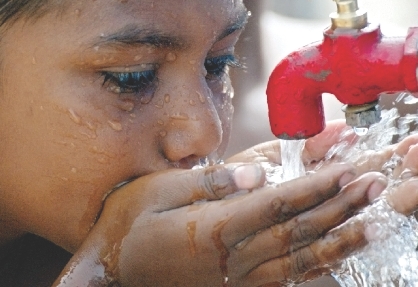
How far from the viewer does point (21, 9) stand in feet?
3.18

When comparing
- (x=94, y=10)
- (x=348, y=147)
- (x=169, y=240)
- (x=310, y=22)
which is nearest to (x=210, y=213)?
(x=169, y=240)

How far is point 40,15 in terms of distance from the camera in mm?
971

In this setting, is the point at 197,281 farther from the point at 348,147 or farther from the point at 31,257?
the point at 31,257

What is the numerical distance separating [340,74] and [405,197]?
7.8 inches

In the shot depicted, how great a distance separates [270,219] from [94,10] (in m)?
0.38

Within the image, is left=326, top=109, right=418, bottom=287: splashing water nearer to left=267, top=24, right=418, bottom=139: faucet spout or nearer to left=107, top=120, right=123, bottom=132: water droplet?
left=267, top=24, right=418, bottom=139: faucet spout

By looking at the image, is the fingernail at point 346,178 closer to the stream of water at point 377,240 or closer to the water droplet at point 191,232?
the stream of water at point 377,240

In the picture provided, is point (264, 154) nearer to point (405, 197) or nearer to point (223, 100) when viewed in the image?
point (223, 100)

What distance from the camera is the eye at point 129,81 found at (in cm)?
100

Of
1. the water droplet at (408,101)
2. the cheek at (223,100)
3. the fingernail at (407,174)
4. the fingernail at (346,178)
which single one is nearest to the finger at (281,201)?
the fingernail at (346,178)

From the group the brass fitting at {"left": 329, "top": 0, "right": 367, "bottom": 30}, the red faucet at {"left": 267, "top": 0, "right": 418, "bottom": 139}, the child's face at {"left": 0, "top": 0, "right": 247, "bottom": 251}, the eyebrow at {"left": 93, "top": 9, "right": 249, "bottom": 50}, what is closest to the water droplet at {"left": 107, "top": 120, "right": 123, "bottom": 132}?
the child's face at {"left": 0, "top": 0, "right": 247, "bottom": 251}

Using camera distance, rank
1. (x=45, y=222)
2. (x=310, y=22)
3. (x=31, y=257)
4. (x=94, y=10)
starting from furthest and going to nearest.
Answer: (x=310, y=22)
(x=31, y=257)
(x=45, y=222)
(x=94, y=10)

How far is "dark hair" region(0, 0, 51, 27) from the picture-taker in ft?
3.17

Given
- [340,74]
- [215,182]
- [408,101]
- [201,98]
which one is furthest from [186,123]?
[408,101]
